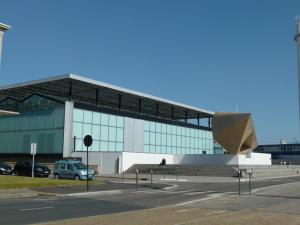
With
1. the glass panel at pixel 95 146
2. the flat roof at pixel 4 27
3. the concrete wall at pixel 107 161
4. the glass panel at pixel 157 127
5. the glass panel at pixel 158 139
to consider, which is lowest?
the concrete wall at pixel 107 161

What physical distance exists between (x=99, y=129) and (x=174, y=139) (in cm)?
2032

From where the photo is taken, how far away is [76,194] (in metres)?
24.0

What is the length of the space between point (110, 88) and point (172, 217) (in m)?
55.2

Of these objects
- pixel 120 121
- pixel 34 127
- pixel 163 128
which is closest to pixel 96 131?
pixel 120 121

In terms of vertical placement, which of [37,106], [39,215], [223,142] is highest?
[37,106]

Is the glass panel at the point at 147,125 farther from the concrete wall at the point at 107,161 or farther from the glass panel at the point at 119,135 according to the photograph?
the concrete wall at the point at 107,161

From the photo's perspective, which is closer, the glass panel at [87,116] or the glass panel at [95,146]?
the glass panel at [87,116]

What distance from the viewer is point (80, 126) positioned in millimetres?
63625

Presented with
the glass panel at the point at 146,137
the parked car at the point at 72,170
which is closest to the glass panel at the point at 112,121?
the glass panel at the point at 146,137

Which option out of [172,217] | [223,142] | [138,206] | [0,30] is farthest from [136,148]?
[172,217]

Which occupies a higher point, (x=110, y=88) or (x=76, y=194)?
(x=110, y=88)

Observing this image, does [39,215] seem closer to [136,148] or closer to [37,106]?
[37,106]

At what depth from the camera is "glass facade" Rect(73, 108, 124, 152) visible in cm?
6331

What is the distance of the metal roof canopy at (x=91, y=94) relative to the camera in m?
65.0
